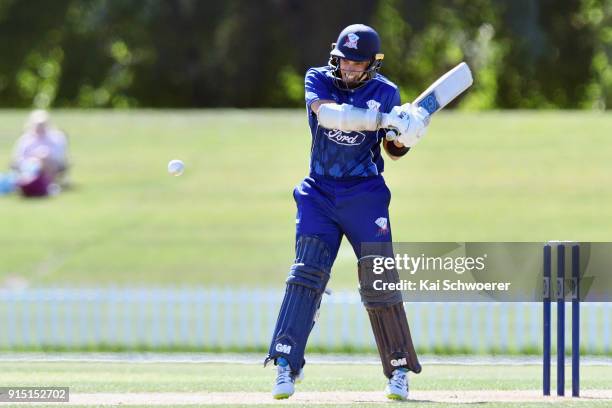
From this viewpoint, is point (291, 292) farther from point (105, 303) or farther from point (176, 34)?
point (176, 34)

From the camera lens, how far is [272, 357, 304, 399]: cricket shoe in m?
6.59

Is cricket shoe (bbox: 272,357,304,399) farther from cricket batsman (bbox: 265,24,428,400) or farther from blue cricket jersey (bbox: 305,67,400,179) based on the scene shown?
blue cricket jersey (bbox: 305,67,400,179)

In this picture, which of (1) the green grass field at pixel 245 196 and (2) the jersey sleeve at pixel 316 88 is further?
(1) the green grass field at pixel 245 196

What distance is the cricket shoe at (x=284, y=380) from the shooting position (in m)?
6.59

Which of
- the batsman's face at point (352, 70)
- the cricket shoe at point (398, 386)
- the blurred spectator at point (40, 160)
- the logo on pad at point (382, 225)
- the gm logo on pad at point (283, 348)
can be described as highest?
the blurred spectator at point (40, 160)

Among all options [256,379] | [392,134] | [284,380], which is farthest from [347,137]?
[256,379]

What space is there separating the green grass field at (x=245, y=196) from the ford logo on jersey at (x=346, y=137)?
8.91 metres

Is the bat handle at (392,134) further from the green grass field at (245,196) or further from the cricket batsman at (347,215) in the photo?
the green grass field at (245,196)

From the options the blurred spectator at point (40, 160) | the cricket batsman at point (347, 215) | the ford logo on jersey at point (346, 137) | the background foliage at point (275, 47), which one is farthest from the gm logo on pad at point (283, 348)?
the background foliage at point (275, 47)

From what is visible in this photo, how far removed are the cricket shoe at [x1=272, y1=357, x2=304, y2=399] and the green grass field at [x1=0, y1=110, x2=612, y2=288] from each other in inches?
348

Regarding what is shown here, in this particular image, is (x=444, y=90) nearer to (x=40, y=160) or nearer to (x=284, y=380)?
(x=284, y=380)

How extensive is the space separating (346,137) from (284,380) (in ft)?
3.84

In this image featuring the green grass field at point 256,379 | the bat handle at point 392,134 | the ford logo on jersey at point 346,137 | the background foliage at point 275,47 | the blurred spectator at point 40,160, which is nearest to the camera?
the bat handle at point 392,134

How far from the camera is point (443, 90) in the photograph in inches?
266
